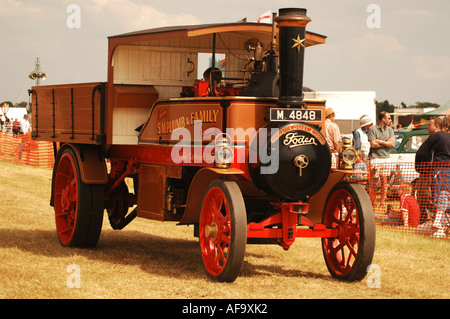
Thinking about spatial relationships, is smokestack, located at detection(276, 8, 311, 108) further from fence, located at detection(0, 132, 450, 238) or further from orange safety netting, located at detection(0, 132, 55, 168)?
orange safety netting, located at detection(0, 132, 55, 168)

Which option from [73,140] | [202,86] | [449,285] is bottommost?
[449,285]

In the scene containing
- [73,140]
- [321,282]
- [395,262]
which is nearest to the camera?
[321,282]

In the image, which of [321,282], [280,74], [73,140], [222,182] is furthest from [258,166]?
[73,140]

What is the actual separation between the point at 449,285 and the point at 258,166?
221 cm

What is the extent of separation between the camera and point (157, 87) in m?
8.91

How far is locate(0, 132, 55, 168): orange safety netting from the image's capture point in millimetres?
24438

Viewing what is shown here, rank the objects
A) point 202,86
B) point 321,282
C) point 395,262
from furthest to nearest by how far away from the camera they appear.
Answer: point 395,262, point 202,86, point 321,282

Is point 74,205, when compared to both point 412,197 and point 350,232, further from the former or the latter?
point 412,197

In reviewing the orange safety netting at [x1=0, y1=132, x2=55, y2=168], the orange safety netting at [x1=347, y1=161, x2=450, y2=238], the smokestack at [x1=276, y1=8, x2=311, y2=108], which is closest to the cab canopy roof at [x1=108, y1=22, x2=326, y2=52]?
the smokestack at [x1=276, y1=8, x2=311, y2=108]

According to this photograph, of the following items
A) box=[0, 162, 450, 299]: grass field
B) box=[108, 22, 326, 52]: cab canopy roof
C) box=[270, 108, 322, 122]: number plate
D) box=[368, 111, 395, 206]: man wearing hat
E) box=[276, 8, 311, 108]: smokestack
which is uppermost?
box=[108, 22, 326, 52]: cab canopy roof

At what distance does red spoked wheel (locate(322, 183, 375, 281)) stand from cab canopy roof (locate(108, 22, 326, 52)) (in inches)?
68.4

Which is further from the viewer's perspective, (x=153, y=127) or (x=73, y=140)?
(x=73, y=140)

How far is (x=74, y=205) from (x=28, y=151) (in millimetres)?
16605

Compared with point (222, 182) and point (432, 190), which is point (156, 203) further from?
point (432, 190)
